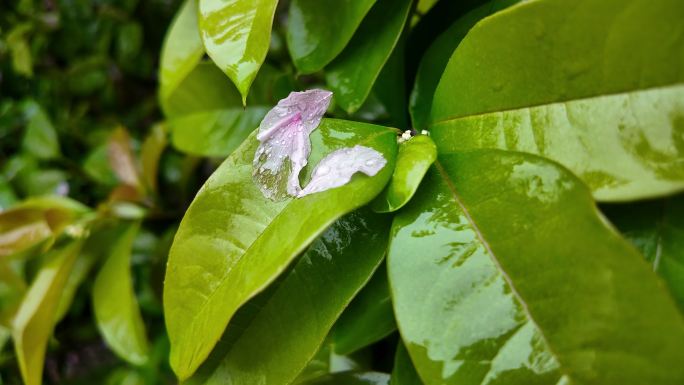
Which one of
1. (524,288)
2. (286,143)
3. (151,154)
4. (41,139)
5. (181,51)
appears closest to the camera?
(524,288)

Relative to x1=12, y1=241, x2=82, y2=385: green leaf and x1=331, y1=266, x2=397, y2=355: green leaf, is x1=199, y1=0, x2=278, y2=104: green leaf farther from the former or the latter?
x1=12, y1=241, x2=82, y2=385: green leaf

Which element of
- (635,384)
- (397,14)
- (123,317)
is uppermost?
(397,14)

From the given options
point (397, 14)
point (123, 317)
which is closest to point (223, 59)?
point (397, 14)

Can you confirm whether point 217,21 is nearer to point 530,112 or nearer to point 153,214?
point 530,112

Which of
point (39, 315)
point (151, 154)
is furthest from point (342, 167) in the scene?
point (151, 154)

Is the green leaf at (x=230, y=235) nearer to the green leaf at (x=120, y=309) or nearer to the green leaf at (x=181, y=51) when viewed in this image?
the green leaf at (x=181, y=51)

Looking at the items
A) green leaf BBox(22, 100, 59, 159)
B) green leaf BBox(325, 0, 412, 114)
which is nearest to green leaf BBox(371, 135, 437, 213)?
green leaf BBox(325, 0, 412, 114)

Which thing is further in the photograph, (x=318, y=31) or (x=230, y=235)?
(x=318, y=31)

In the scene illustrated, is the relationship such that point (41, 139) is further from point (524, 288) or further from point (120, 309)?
point (524, 288)
